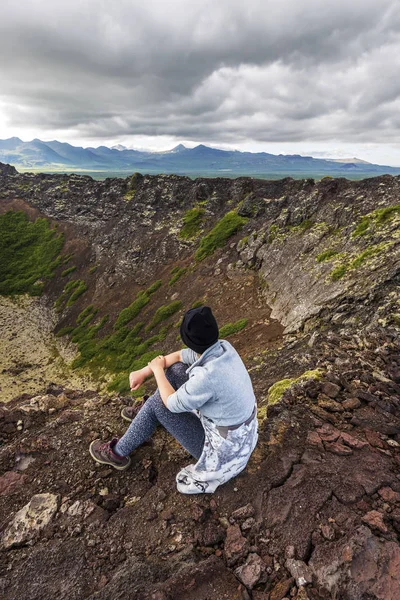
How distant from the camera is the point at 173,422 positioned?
6.79 meters

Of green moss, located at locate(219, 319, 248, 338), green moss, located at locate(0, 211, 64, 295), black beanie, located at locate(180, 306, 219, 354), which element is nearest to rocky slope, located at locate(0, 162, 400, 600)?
black beanie, located at locate(180, 306, 219, 354)

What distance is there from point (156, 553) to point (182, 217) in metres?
58.0

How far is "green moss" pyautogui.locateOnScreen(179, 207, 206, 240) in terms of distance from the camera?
184 feet

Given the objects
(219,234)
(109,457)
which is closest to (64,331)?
(219,234)

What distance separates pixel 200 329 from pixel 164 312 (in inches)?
1440

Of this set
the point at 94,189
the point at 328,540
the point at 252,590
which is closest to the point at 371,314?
the point at 328,540

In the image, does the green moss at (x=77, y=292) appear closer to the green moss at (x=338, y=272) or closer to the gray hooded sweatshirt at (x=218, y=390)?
the green moss at (x=338, y=272)

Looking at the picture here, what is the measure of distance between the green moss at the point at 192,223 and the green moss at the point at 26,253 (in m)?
30.1

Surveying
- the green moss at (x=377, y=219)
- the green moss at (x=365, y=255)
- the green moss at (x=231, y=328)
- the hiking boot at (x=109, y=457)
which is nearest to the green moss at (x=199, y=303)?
the green moss at (x=231, y=328)

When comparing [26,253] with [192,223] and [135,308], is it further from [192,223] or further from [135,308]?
[135,308]

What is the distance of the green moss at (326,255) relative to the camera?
30631mm

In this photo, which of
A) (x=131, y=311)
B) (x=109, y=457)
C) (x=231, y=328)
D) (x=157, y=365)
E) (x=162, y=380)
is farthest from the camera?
(x=131, y=311)

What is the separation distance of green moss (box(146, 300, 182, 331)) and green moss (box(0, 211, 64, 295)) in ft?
110

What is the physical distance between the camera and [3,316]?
188 ft
